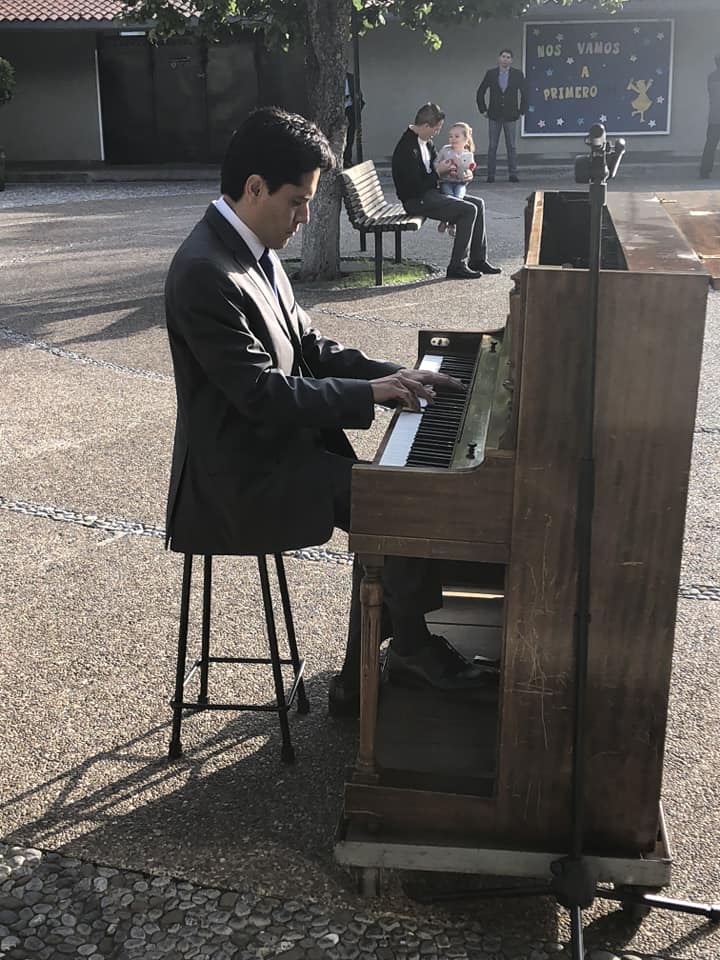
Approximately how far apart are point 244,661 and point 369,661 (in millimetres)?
986

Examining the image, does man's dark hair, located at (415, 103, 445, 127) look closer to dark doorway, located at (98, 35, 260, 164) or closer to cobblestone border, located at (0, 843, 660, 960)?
cobblestone border, located at (0, 843, 660, 960)

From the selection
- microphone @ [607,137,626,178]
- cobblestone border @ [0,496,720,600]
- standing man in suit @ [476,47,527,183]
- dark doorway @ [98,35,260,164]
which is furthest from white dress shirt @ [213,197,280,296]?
dark doorway @ [98,35,260,164]

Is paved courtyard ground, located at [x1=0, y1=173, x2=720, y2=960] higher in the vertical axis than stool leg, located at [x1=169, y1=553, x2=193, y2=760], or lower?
lower

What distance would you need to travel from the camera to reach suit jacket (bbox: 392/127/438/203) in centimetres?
1102

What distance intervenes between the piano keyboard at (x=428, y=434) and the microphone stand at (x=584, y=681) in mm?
389

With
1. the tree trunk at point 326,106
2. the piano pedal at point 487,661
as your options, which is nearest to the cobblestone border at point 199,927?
the piano pedal at point 487,661

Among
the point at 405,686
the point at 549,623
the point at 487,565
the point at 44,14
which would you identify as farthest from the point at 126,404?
the point at 44,14

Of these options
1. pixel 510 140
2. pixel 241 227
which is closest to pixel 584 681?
pixel 241 227

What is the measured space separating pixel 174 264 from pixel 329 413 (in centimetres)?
56

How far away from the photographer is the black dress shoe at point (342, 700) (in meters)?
3.68

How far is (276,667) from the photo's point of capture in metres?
3.39

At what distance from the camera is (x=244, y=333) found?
306 centimetres

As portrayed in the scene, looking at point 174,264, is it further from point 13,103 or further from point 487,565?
point 13,103

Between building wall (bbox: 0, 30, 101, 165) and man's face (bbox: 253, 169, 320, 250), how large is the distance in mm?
20758
